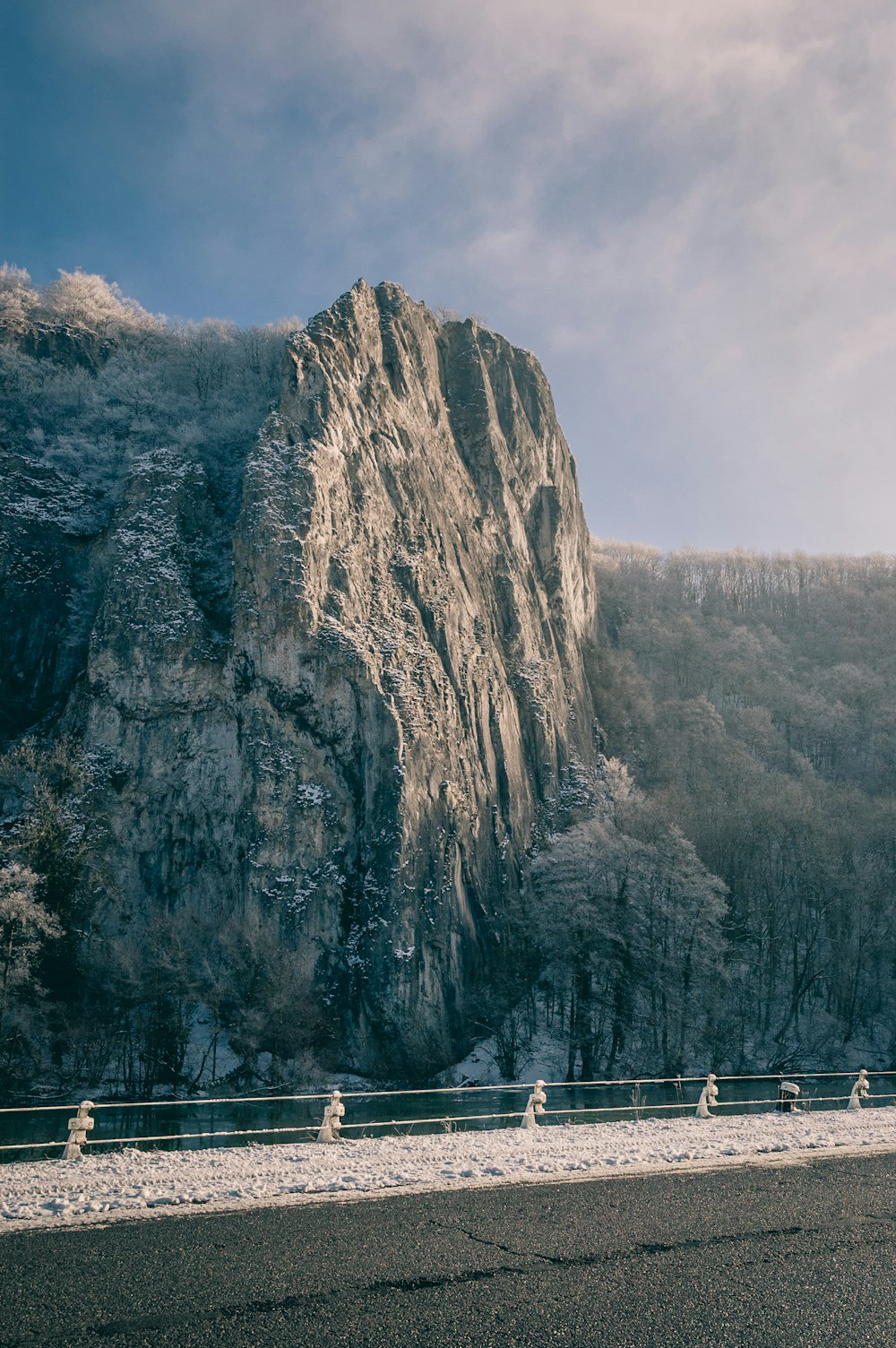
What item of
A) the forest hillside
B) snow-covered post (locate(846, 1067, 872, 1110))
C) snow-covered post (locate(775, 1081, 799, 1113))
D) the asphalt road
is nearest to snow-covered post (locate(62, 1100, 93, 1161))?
the asphalt road

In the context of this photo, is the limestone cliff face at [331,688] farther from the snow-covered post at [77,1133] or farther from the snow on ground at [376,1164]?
the snow-covered post at [77,1133]

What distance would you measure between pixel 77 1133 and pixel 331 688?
3270cm

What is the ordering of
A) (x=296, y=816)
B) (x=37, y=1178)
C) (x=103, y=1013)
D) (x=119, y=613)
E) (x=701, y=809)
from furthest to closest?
(x=701, y=809) < (x=119, y=613) < (x=296, y=816) < (x=103, y=1013) < (x=37, y=1178)

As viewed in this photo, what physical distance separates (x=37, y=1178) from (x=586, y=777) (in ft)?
178

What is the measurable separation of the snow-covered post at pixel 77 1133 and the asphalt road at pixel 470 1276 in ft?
9.87

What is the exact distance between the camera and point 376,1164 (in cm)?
1186

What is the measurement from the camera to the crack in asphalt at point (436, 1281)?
641cm

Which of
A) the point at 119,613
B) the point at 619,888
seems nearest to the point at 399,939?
the point at 619,888

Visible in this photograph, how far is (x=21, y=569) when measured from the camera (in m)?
52.8

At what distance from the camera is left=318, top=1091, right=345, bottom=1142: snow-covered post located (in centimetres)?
1332

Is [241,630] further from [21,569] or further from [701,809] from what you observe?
[701,809]

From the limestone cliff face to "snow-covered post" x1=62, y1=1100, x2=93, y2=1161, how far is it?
27.6 meters

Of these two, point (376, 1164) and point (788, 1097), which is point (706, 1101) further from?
point (376, 1164)

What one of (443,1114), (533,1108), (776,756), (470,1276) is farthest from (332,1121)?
(776,756)
